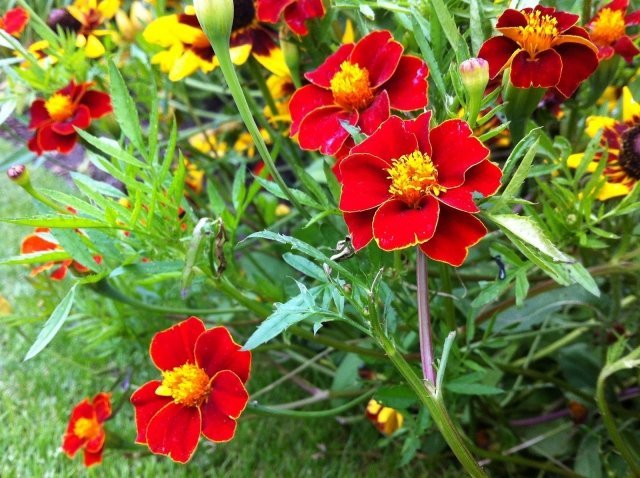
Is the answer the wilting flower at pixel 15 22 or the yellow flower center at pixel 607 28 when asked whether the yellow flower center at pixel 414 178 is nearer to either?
the yellow flower center at pixel 607 28

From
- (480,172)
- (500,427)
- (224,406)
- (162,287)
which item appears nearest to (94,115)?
(162,287)

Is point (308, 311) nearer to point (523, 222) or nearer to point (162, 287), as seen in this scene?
point (523, 222)

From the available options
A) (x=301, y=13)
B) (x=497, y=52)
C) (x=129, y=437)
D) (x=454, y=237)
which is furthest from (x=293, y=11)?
(x=129, y=437)

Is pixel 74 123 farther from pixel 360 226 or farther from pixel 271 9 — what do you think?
pixel 360 226

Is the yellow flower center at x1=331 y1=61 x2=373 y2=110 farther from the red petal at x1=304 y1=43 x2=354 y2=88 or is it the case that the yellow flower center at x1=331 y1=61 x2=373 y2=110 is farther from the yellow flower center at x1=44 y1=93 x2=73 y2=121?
the yellow flower center at x1=44 y1=93 x2=73 y2=121

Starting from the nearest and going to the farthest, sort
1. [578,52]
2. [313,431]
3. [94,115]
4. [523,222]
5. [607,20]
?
[523,222] < [578,52] < [607,20] < [94,115] < [313,431]
